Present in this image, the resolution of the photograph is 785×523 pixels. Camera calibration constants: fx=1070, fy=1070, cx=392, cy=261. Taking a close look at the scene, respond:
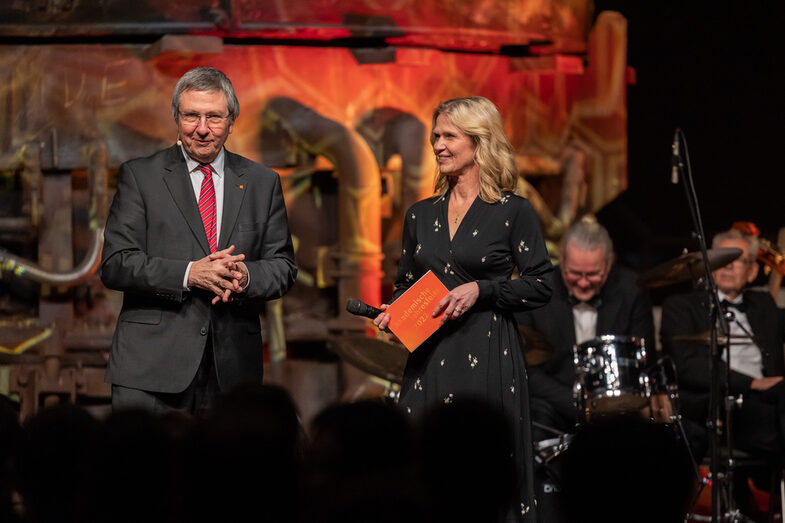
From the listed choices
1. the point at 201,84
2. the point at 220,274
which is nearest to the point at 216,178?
the point at 201,84

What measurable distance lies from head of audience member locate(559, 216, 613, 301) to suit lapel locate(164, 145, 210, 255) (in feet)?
9.24

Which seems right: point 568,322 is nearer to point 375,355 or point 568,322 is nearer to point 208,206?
point 375,355

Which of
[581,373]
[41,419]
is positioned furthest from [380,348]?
[41,419]

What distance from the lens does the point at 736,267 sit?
6352 mm

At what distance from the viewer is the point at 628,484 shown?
2059mm

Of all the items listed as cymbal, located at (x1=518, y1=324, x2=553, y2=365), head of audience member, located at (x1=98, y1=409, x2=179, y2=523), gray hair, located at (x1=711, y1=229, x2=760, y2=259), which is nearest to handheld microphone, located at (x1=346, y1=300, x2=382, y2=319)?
head of audience member, located at (x1=98, y1=409, x2=179, y2=523)

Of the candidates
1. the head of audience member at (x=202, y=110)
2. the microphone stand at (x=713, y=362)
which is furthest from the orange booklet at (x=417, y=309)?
the microphone stand at (x=713, y=362)

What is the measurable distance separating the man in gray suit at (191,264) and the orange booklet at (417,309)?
40 cm

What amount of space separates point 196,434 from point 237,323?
1.37 metres

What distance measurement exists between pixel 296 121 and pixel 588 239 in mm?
2098

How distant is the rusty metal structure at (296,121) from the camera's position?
21.6 feet

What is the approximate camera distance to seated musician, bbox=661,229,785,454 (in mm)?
6035

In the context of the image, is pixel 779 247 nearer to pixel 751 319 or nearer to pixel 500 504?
pixel 751 319

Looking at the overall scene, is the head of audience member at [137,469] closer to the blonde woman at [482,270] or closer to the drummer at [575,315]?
the blonde woman at [482,270]
